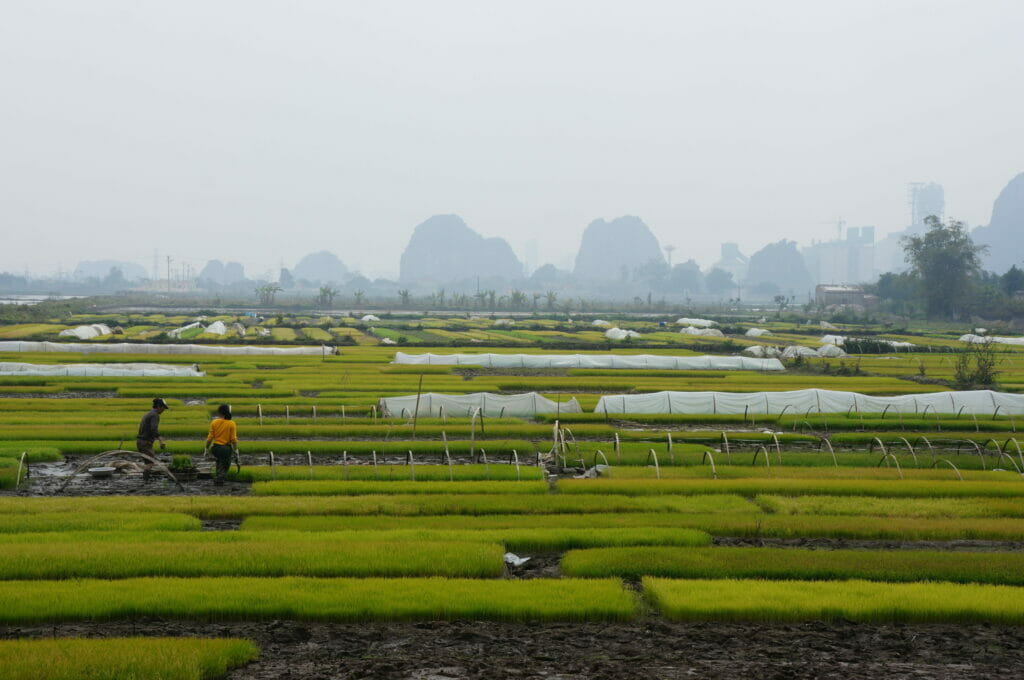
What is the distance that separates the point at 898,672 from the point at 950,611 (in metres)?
1.58

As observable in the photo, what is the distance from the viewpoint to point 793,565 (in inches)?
372

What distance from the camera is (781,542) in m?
10.9

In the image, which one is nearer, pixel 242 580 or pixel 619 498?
pixel 242 580

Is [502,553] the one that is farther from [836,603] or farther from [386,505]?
[836,603]

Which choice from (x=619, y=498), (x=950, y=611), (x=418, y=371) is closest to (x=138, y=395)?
(x=418, y=371)

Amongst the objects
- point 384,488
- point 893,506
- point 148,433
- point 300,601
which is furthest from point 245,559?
point 893,506

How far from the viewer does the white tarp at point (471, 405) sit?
21.3m

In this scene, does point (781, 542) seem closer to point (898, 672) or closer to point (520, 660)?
point (898, 672)

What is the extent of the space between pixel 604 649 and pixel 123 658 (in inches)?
152

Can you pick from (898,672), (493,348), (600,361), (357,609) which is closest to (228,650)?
(357,609)

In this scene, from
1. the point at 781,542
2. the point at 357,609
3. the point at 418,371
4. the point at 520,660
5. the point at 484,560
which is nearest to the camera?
the point at 520,660

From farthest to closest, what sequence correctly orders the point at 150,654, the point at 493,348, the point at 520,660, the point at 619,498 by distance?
the point at 493,348 → the point at 619,498 → the point at 520,660 → the point at 150,654

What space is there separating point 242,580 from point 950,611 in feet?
22.5

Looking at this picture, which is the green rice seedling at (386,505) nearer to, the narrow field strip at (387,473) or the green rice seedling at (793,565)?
the narrow field strip at (387,473)
